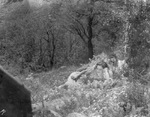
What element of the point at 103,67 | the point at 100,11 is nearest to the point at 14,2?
the point at 100,11

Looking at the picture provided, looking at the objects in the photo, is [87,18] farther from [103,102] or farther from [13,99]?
[13,99]

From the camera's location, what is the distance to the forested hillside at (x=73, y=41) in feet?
30.5

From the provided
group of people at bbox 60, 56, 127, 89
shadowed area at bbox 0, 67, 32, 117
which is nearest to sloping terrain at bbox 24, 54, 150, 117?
group of people at bbox 60, 56, 127, 89

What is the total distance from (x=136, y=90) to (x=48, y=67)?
1742 cm

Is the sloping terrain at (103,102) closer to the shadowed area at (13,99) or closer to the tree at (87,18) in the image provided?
the shadowed area at (13,99)

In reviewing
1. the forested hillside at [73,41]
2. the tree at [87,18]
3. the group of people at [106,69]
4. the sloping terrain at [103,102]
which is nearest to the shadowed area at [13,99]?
the sloping terrain at [103,102]

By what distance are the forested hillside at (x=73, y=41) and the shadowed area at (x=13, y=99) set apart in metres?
4.39

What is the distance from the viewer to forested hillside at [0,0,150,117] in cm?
928

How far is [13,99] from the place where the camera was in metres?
3.58

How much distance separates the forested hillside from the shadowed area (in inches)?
173

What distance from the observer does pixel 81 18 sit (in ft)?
66.3

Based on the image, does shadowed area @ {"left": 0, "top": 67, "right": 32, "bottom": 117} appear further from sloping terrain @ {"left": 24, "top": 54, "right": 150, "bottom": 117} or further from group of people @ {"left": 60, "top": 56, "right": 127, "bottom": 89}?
group of people @ {"left": 60, "top": 56, "right": 127, "bottom": 89}

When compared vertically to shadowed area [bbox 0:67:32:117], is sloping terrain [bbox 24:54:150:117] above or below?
below

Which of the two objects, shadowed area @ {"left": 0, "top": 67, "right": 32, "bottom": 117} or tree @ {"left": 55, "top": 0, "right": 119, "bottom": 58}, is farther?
tree @ {"left": 55, "top": 0, "right": 119, "bottom": 58}
